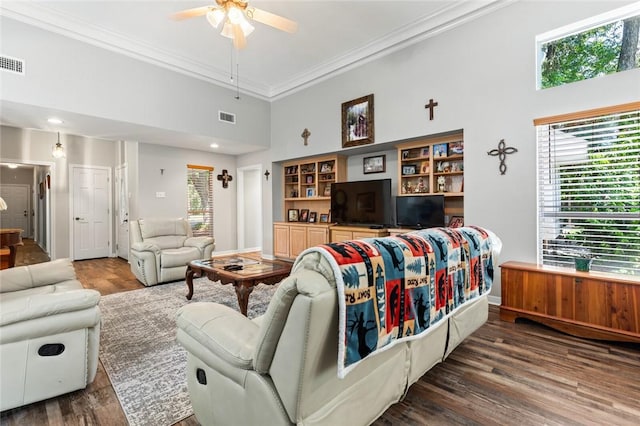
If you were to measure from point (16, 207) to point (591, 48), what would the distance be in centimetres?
1435

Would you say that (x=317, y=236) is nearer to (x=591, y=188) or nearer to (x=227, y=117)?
(x=227, y=117)

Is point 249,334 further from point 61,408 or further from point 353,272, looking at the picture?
point 61,408

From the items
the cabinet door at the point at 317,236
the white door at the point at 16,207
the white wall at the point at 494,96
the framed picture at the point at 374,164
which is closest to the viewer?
the white wall at the point at 494,96

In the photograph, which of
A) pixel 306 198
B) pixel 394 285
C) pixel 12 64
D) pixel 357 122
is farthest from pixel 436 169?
pixel 12 64

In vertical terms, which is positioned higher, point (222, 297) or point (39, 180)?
point (39, 180)

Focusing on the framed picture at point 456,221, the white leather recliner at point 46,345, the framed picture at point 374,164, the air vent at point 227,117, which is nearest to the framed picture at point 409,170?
the framed picture at point 374,164

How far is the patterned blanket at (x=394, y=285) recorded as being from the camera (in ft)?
3.76

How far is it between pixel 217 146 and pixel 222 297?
3730mm

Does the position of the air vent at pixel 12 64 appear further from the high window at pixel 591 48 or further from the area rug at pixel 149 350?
the high window at pixel 591 48

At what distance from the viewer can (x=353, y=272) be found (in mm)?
1163

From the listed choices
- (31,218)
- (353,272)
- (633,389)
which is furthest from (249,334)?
(31,218)

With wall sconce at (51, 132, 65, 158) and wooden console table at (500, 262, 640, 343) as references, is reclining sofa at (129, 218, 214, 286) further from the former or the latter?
wooden console table at (500, 262, 640, 343)

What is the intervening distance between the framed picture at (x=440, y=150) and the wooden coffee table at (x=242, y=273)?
104 inches

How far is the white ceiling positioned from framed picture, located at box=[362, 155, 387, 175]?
1.59 m
